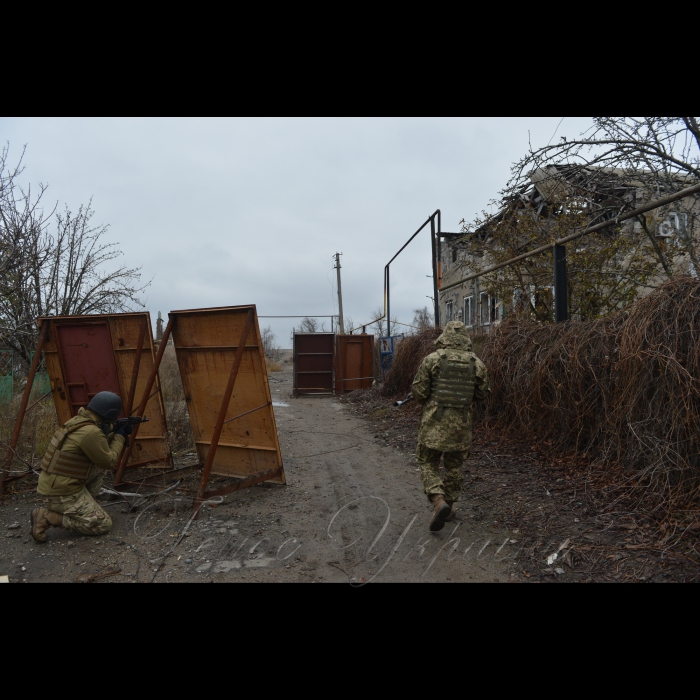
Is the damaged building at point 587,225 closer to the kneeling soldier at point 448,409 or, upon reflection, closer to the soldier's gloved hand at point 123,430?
the kneeling soldier at point 448,409

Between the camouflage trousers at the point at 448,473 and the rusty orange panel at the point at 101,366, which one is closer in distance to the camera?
the camouflage trousers at the point at 448,473

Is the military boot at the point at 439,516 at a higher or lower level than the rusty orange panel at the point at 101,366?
lower

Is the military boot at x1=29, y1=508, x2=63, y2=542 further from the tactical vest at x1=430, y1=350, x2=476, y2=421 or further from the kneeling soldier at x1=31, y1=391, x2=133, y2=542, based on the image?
the tactical vest at x1=430, y1=350, x2=476, y2=421

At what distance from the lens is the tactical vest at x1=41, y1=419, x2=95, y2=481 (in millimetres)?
4531

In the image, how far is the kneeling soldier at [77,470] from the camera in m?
4.50

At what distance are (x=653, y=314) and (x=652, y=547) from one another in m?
1.93

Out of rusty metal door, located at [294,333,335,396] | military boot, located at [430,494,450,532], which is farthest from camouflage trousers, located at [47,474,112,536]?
Result: rusty metal door, located at [294,333,335,396]

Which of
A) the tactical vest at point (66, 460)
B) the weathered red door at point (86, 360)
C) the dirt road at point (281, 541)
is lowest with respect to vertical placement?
the dirt road at point (281, 541)

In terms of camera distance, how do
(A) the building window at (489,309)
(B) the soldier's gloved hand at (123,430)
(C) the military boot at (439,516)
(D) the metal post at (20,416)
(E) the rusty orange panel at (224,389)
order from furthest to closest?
(A) the building window at (489,309), (E) the rusty orange panel at (224,389), (D) the metal post at (20,416), (B) the soldier's gloved hand at (123,430), (C) the military boot at (439,516)

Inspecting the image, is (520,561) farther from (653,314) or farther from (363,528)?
(653,314)

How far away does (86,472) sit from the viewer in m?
4.67

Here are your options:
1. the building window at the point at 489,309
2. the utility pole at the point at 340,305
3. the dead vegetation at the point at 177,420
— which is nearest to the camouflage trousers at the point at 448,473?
the dead vegetation at the point at 177,420

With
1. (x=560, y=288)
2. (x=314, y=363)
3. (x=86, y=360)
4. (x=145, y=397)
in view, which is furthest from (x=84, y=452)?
(x=314, y=363)

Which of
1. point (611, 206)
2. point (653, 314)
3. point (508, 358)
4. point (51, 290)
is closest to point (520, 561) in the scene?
point (653, 314)
